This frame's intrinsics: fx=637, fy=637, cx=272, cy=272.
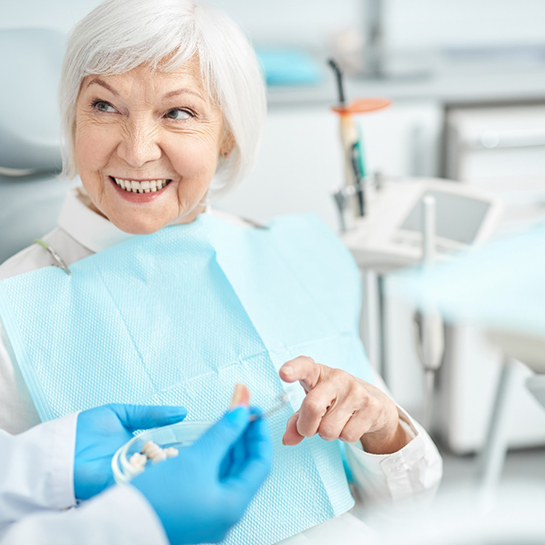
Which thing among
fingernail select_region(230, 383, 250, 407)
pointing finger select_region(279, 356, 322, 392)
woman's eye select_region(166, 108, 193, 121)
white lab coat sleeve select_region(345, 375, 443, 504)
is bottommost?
white lab coat sleeve select_region(345, 375, 443, 504)

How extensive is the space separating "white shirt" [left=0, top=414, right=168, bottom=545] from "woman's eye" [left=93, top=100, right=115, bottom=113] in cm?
42

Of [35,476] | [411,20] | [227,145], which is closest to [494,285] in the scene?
[227,145]

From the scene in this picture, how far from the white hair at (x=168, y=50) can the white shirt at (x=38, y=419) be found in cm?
12

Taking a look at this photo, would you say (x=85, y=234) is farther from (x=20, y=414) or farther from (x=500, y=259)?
(x=500, y=259)

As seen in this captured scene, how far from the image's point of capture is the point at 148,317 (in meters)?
0.92

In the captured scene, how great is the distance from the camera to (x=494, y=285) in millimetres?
1301

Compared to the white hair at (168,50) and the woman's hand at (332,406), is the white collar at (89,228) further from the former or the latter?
the woman's hand at (332,406)

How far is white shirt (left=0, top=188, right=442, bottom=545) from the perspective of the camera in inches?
33.1

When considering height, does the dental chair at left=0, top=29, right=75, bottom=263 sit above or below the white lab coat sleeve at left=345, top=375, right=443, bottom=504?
above

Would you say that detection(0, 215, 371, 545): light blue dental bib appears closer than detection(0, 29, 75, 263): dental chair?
Yes

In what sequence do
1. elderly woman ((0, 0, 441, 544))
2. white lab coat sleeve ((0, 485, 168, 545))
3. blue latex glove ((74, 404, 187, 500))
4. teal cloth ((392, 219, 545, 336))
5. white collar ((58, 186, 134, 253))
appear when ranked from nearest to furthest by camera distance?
1. white lab coat sleeve ((0, 485, 168, 545))
2. blue latex glove ((74, 404, 187, 500))
3. elderly woman ((0, 0, 441, 544))
4. white collar ((58, 186, 134, 253))
5. teal cloth ((392, 219, 545, 336))

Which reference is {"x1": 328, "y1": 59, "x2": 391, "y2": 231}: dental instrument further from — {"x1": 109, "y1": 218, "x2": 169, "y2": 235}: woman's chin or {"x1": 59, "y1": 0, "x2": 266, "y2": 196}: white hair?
{"x1": 109, "y1": 218, "x2": 169, "y2": 235}: woman's chin

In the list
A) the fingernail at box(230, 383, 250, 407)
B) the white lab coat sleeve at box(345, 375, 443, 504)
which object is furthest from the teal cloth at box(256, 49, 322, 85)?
the fingernail at box(230, 383, 250, 407)

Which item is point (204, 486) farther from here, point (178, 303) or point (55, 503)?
point (178, 303)
